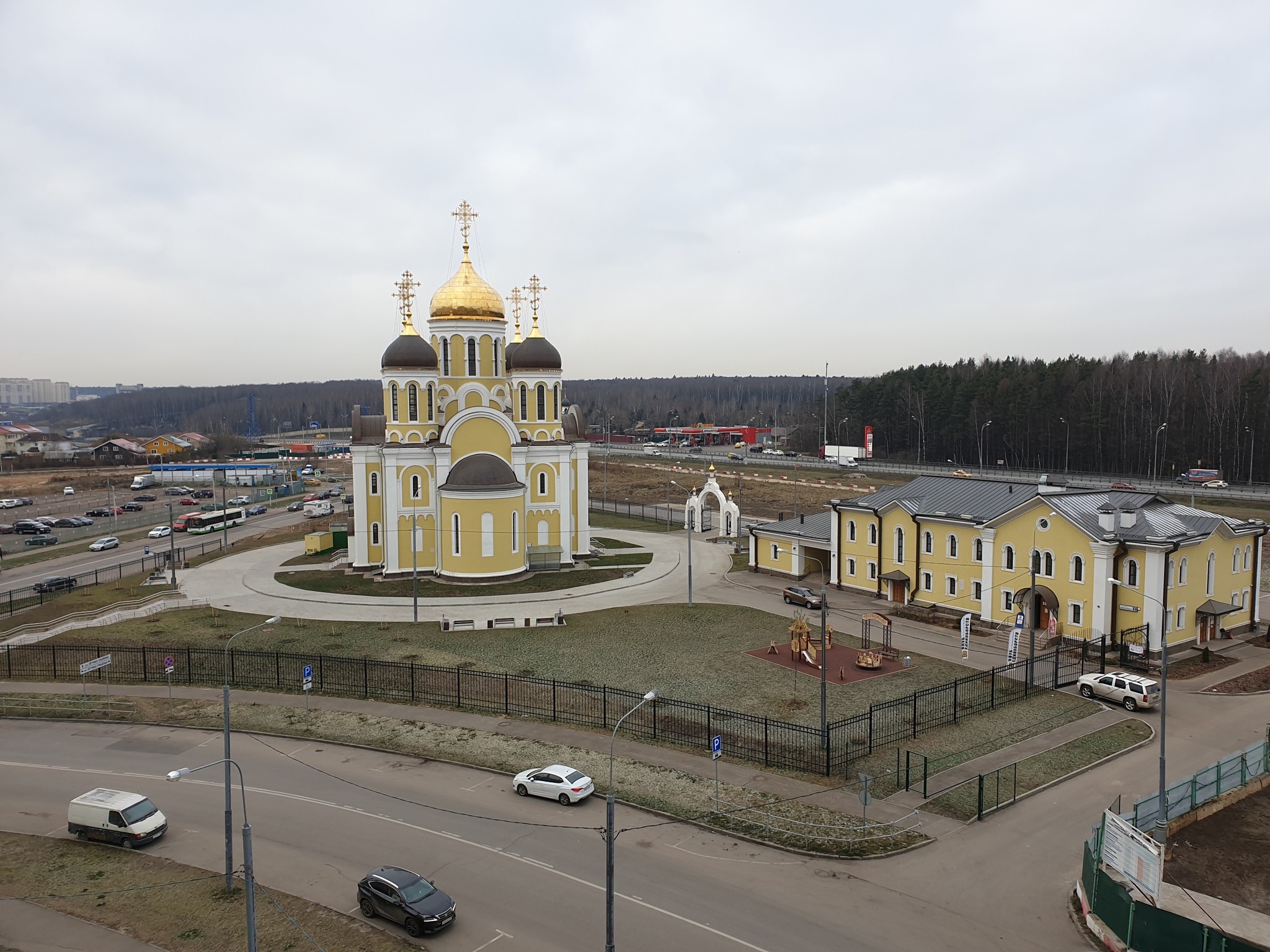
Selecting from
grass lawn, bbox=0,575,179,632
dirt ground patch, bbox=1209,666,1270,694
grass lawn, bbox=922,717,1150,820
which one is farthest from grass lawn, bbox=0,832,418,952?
dirt ground patch, bbox=1209,666,1270,694

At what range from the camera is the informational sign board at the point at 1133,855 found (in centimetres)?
1473

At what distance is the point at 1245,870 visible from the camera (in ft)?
55.8

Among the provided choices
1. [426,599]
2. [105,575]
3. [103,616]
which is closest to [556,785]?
[426,599]

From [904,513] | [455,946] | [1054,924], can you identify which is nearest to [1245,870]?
[1054,924]

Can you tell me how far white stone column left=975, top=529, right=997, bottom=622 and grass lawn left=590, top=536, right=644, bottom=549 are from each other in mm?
25259

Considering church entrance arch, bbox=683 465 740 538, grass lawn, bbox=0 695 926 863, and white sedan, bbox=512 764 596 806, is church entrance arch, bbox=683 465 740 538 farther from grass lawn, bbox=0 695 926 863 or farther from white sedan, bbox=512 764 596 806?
white sedan, bbox=512 764 596 806

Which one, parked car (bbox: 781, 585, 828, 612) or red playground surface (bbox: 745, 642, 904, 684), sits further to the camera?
parked car (bbox: 781, 585, 828, 612)

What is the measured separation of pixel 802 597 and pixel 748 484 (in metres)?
52.0

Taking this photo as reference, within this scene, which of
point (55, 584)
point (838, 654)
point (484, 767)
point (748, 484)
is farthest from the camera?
point (748, 484)

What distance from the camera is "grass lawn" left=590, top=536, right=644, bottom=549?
57469 mm

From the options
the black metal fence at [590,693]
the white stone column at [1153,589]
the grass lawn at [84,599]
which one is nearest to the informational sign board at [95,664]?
the black metal fence at [590,693]

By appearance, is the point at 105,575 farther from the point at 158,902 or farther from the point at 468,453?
the point at 158,902

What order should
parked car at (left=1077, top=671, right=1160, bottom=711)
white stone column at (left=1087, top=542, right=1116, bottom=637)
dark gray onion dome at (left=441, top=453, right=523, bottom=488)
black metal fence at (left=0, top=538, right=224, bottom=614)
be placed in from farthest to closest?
dark gray onion dome at (left=441, top=453, right=523, bottom=488) < black metal fence at (left=0, top=538, right=224, bottom=614) < white stone column at (left=1087, top=542, right=1116, bottom=637) < parked car at (left=1077, top=671, right=1160, bottom=711)

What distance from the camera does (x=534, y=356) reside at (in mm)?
50562
